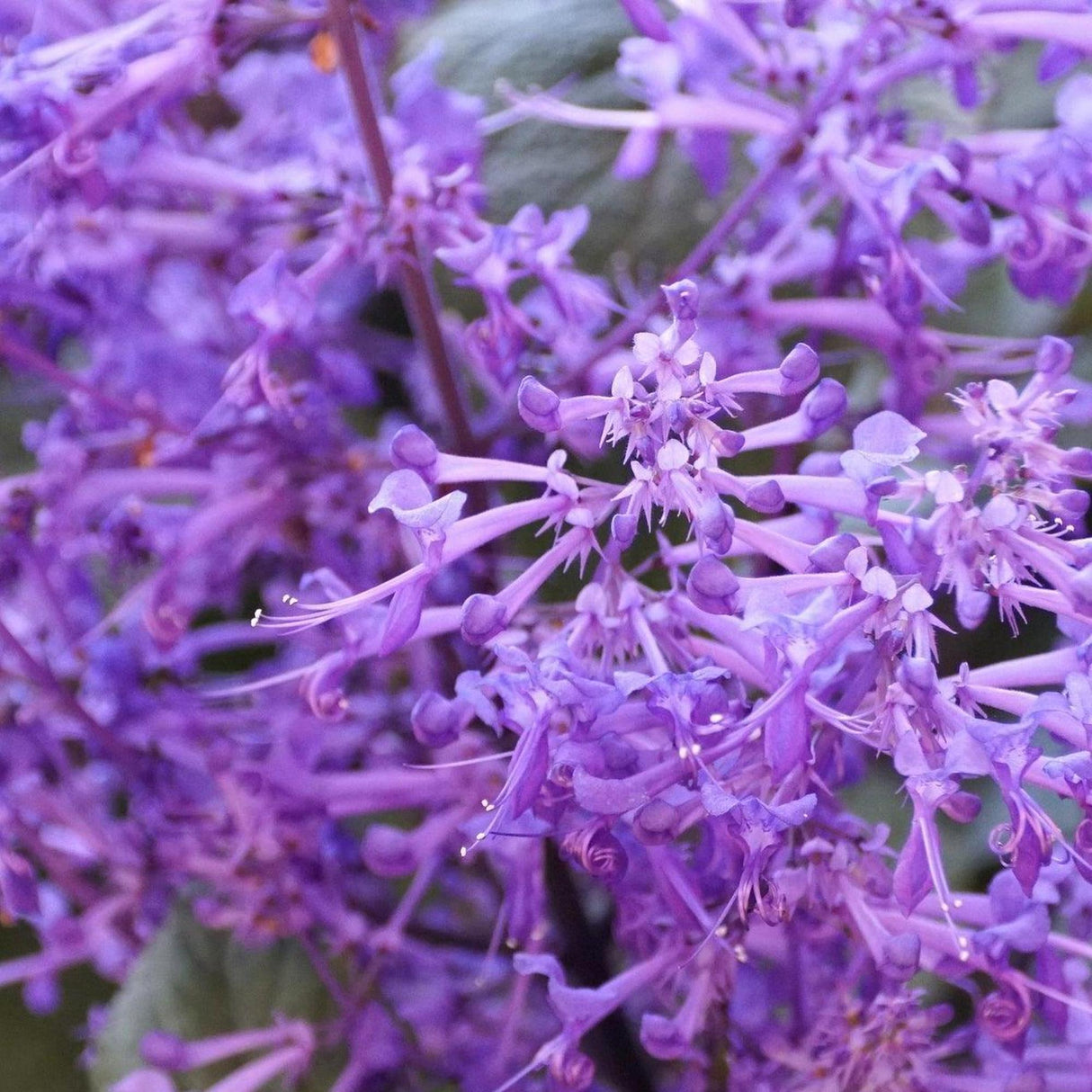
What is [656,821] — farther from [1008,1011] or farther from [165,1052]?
[165,1052]

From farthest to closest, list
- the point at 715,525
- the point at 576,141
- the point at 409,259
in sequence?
the point at 576,141 → the point at 409,259 → the point at 715,525

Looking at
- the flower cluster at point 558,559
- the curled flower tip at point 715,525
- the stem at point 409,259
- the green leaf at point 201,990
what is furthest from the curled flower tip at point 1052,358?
the green leaf at point 201,990

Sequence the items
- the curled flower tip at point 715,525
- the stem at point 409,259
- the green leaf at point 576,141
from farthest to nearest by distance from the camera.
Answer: the green leaf at point 576,141 < the stem at point 409,259 < the curled flower tip at point 715,525

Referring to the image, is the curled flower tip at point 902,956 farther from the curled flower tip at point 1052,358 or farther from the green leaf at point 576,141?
the green leaf at point 576,141

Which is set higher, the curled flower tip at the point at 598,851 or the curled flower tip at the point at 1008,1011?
the curled flower tip at the point at 598,851

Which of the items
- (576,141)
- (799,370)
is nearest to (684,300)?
(799,370)

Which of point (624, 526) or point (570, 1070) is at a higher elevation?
point (624, 526)

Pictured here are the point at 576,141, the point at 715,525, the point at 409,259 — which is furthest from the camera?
the point at 576,141

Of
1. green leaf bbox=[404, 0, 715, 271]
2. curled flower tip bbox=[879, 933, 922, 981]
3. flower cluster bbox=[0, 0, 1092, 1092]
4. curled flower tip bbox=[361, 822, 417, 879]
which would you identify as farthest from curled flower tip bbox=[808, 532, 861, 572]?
green leaf bbox=[404, 0, 715, 271]
